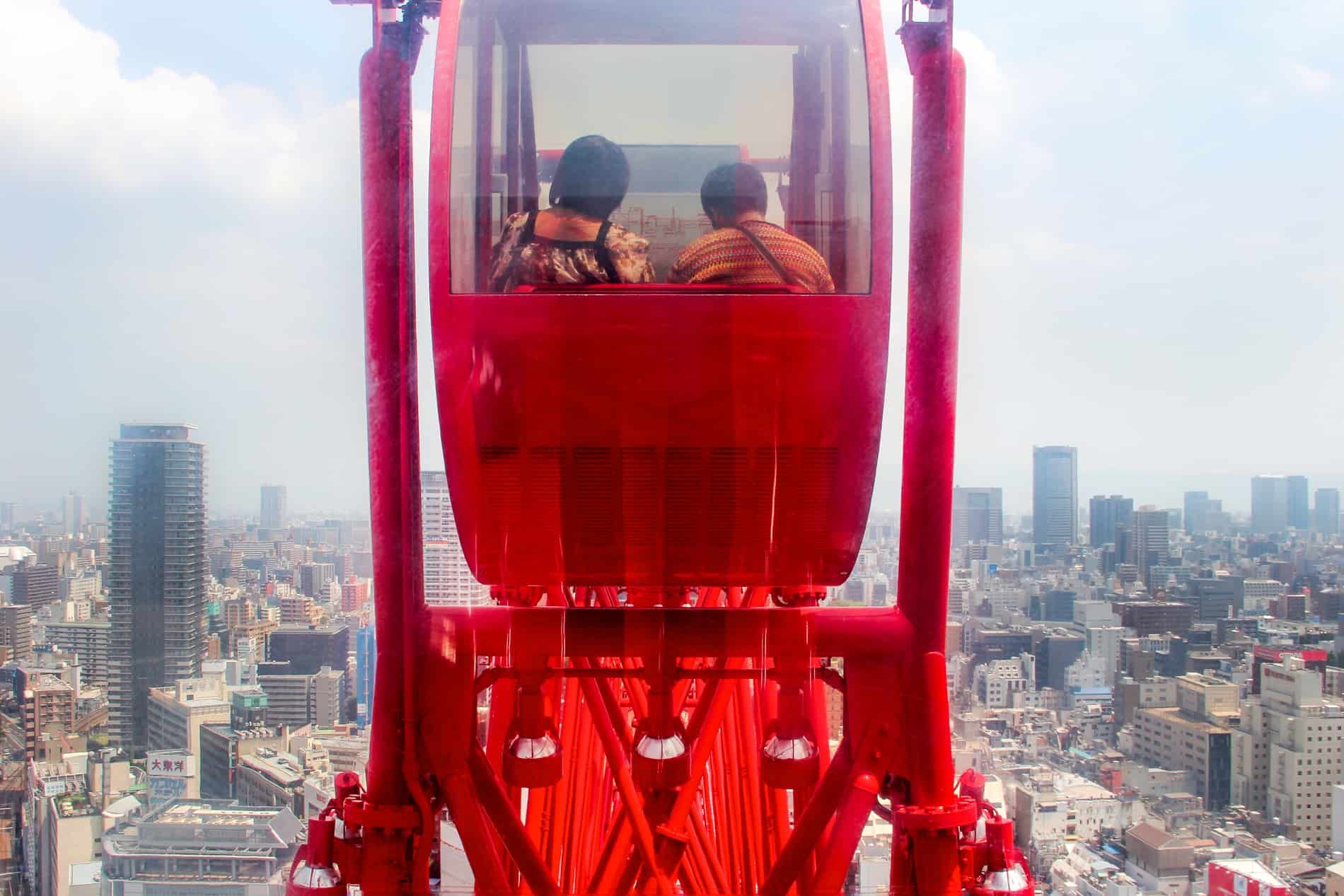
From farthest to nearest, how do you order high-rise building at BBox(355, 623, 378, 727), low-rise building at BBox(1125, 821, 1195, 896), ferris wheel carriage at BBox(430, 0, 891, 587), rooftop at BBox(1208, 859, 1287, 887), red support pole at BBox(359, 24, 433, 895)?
1. low-rise building at BBox(1125, 821, 1195, 896)
2. rooftop at BBox(1208, 859, 1287, 887)
3. high-rise building at BBox(355, 623, 378, 727)
4. red support pole at BBox(359, 24, 433, 895)
5. ferris wheel carriage at BBox(430, 0, 891, 587)

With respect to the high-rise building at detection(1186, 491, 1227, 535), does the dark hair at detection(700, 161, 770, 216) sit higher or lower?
higher

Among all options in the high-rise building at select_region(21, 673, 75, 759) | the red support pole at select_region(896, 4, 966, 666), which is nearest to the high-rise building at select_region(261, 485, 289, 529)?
the high-rise building at select_region(21, 673, 75, 759)

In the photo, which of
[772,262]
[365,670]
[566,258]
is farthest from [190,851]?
[772,262]

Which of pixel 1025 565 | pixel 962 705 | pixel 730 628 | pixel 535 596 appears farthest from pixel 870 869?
pixel 1025 565

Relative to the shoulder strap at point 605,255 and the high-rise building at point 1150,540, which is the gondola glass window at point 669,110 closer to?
the shoulder strap at point 605,255

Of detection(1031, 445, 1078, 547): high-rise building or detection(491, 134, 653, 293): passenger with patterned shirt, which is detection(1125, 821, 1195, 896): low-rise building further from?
detection(491, 134, 653, 293): passenger with patterned shirt

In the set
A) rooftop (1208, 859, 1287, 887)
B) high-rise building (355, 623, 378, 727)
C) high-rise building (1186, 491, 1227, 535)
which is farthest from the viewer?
high-rise building (1186, 491, 1227, 535)

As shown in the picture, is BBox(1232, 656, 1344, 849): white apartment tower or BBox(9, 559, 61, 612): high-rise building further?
BBox(9, 559, 61, 612): high-rise building

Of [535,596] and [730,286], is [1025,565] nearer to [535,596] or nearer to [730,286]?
[535,596]
